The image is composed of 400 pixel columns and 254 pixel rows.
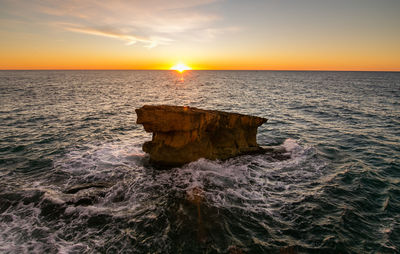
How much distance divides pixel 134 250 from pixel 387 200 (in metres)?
11.9

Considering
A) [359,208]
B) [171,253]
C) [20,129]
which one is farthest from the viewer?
[20,129]

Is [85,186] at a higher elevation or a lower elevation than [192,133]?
lower

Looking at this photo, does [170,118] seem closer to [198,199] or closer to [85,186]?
[198,199]

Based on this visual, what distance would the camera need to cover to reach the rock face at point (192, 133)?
43.5ft

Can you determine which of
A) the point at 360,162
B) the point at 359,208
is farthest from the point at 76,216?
the point at 360,162

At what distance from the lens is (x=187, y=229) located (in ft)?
27.5

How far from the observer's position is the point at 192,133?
13.9 metres

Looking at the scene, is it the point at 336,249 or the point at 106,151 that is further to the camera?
the point at 106,151

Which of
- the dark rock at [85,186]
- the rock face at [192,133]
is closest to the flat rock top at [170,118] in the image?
the rock face at [192,133]

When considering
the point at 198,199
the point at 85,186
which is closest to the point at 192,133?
the point at 198,199

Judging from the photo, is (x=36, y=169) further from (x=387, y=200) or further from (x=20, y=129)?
(x=387, y=200)

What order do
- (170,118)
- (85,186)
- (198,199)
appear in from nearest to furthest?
(198,199) < (85,186) < (170,118)

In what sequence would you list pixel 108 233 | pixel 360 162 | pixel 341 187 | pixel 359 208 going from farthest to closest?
1. pixel 360 162
2. pixel 341 187
3. pixel 359 208
4. pixel 108 233

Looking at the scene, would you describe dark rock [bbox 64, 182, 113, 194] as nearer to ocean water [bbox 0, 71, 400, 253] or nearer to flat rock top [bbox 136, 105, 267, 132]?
ocean water [bbox 0, 71, 400, 253]
